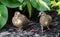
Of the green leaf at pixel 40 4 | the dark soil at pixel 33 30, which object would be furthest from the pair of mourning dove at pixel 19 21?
the green leaf at pixel 40 4

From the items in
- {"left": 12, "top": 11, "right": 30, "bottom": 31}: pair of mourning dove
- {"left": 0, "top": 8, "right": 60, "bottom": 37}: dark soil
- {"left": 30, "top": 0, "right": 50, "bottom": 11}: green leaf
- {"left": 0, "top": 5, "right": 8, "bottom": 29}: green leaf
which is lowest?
{"left": 0, "top": 8, "right": 60, "bottom": 37}: dark soil

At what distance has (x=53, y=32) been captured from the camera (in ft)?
12.0

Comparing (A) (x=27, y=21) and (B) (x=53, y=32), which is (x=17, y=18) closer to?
(A) (x=27, y=21)

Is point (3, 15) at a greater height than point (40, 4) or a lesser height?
lesser

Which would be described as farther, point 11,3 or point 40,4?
point 11,3

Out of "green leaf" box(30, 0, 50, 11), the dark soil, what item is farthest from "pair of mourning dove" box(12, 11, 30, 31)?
"green leaf" box(30, 0, 50, 11)

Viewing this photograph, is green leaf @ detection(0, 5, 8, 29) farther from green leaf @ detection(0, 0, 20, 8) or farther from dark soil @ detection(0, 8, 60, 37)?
dark soil @ detection(0, 8, 60, 37)

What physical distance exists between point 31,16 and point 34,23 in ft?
0.74

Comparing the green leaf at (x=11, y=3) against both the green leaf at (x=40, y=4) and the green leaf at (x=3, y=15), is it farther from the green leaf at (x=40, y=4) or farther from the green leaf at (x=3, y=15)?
the green leaf at (x=40, y=4)

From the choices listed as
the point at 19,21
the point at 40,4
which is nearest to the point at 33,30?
the point at 19,21

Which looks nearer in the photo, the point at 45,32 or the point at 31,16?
the point at 45,32

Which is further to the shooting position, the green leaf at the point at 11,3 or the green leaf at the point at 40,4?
the green leaf at the point at 11,3

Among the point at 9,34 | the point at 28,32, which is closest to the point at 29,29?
the point at 28,32

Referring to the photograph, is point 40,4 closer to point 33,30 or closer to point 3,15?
point 33,30
